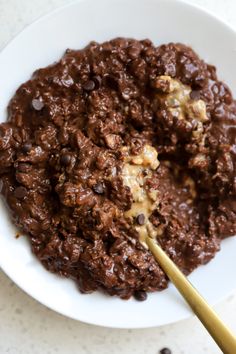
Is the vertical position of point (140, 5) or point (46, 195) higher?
point (140, 5)

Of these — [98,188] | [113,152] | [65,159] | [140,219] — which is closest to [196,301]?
[140,219]

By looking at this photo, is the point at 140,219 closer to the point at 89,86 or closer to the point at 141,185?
the point at 141,185

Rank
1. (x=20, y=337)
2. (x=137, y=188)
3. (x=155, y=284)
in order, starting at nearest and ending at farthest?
(x=137, y=188), (x=155, y=284), (x=20, y=337)

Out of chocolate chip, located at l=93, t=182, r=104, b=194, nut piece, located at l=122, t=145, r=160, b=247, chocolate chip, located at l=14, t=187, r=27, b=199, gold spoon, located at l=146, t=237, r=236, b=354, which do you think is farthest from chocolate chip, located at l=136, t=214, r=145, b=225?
chocolate chip, located at l=14, t=187, r=27, b=199

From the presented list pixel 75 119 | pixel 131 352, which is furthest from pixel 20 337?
pixel 75 119

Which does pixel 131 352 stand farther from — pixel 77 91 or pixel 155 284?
pixel 77 91

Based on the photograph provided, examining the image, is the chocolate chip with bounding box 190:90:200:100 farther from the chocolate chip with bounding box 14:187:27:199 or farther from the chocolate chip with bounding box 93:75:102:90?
the chocolate chip with bounding box 14:187:27:199
